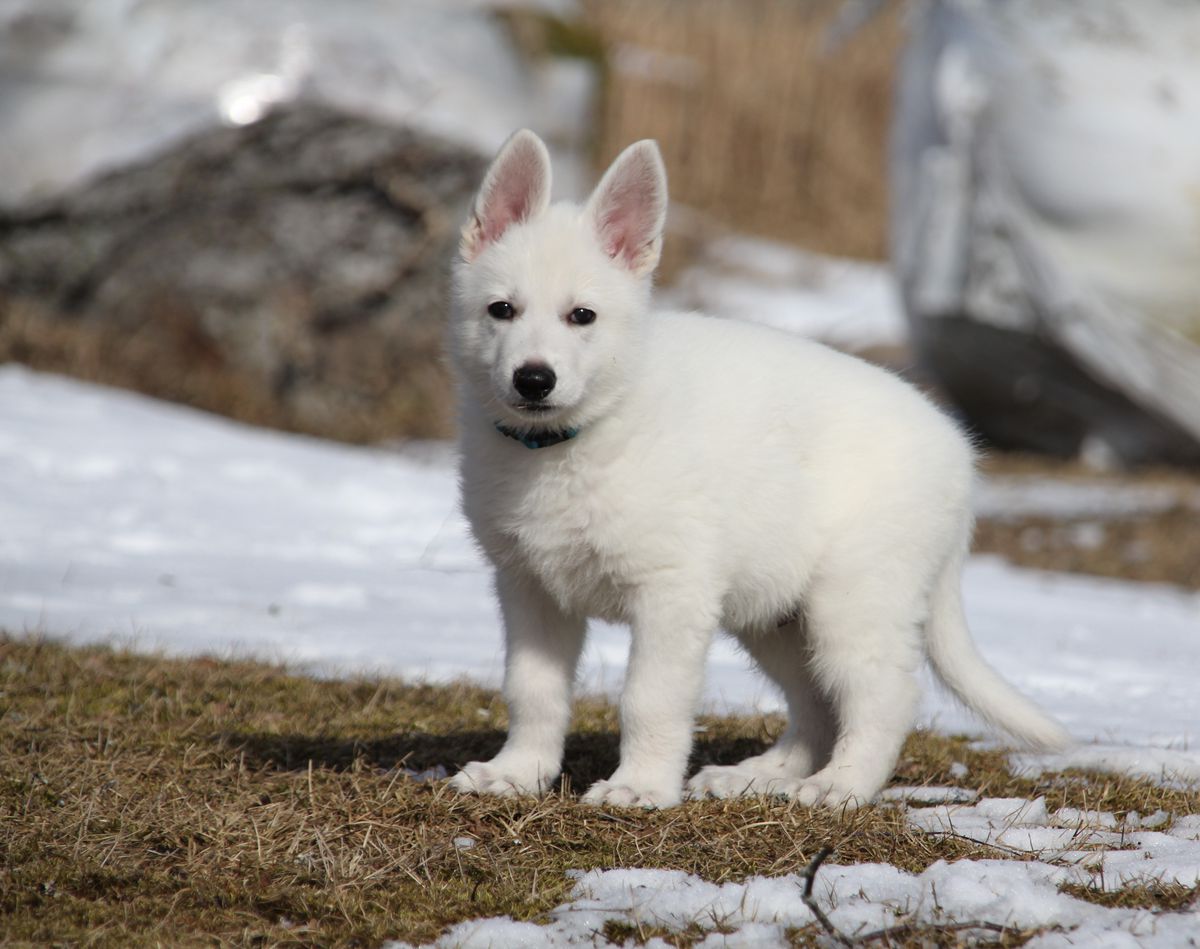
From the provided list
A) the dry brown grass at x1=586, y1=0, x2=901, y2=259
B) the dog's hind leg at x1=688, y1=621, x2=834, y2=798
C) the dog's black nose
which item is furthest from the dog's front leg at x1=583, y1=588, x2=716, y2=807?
the dry brown grass at x1=586, y1=0, x2=901, y2=259

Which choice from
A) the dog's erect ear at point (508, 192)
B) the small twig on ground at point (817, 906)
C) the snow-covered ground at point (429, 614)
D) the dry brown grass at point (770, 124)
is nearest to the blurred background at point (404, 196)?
the snow-covered ground at point (429, 614)

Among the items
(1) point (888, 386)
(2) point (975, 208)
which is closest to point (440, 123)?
(2) point (975, 208)

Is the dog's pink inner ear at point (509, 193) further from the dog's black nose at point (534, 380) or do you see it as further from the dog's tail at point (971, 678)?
the dog's tail at point (971, 678)

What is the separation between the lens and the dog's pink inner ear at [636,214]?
13.0 feet

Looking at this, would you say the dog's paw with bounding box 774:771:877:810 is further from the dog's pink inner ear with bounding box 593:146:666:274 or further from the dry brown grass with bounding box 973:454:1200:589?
the dry brown grass with bounding box 973:454:1200:589

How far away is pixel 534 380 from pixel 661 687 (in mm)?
833

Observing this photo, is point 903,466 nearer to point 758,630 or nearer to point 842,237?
point 758,630

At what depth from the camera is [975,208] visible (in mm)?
11500

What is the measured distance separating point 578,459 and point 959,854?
1331 mm

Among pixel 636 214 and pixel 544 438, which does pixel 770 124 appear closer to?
pixel 636 214

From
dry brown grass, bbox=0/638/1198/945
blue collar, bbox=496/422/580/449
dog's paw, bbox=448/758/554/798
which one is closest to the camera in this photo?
dry brown grass, bbox=0/638/1198/945

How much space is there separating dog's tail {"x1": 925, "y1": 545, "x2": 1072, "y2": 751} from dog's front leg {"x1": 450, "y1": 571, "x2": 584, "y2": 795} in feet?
3.56

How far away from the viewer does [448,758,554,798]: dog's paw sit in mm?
3711

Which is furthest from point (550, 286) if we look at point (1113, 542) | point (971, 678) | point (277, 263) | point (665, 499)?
point (277, 263)
